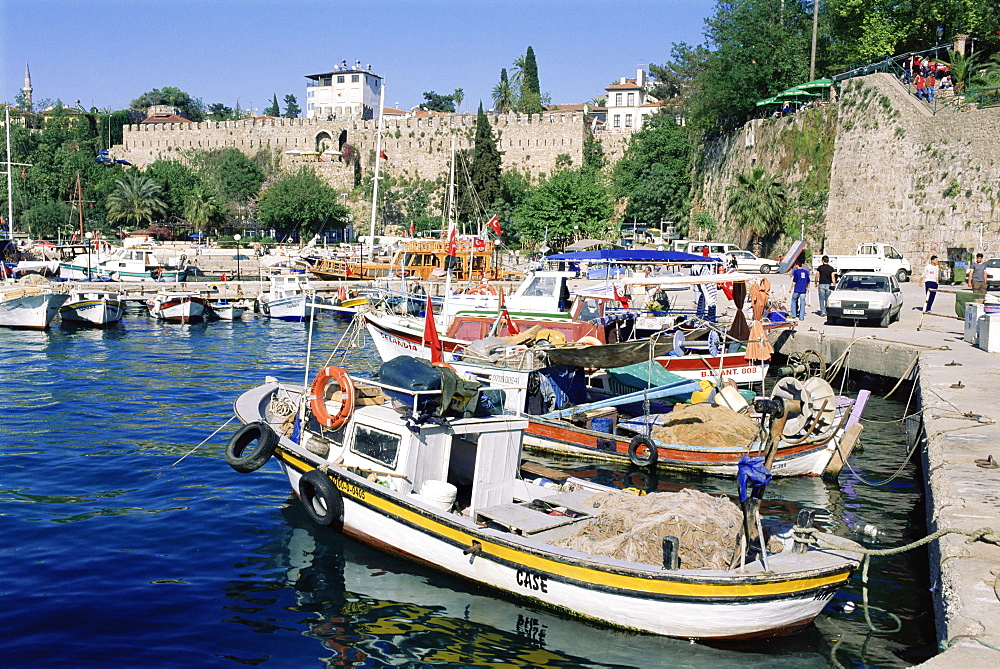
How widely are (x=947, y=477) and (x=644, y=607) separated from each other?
4.02m

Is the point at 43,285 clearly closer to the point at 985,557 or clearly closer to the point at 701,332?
the point at 701,332

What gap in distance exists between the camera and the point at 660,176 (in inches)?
2073

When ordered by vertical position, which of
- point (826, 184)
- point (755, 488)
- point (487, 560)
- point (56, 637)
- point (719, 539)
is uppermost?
point (826, 184)

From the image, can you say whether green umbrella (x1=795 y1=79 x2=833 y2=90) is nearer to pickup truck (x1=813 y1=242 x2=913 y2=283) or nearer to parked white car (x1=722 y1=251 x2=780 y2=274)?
Result: parked white car (x1=722 y1=251 x2=780 y2=274)

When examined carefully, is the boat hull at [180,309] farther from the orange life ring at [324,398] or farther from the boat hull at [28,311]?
the orange life ring at [324,398]

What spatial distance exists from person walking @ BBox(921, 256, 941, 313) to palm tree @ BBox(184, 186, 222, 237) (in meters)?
54.3

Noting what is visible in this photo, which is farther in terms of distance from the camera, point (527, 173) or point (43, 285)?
point (527, 173)

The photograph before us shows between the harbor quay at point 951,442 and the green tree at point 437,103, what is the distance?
10740 cm

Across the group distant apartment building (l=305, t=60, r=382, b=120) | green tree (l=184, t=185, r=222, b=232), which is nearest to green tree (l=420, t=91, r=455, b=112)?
distant apartment building (l=305, t=60, r=382, b=120)

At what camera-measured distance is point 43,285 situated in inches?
1483

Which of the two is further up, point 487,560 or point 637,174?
point 637,174

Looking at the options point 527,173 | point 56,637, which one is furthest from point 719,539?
point 527,173

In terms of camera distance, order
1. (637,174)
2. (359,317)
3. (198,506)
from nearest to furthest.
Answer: (198,506)
(359,317)
(637,174)

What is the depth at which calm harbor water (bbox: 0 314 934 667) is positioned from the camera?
8.39 metres
